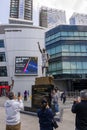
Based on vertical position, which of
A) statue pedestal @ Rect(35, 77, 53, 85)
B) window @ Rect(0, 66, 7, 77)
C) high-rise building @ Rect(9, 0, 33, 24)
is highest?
high-rise building @ Rect(9, 0, 33, 24)

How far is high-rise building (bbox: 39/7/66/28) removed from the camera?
458ft

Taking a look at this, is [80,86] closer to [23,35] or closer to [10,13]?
[23,35]

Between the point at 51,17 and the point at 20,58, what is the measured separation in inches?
3829

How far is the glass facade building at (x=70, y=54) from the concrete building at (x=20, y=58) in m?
4.29

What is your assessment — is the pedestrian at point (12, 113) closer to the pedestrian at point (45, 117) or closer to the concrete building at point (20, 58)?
the pedestrian at point (45, 117)

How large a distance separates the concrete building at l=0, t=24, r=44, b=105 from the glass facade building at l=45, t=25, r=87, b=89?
429cm

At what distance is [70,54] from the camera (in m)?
50.2

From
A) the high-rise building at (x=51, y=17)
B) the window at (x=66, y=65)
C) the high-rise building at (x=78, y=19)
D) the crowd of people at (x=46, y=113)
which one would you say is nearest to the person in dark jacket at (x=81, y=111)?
the crowd of people at (x=46, y=113)

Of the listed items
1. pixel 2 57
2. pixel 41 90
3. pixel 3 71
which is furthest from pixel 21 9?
pixel 41 90

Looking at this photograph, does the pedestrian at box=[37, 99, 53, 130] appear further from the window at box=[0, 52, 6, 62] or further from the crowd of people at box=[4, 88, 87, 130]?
Answer: the window at box=[0, 52, 6, 62]

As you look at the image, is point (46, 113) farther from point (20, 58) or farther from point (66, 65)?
point (66, 65)

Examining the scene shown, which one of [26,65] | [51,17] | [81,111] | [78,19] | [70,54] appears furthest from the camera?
[51,17]

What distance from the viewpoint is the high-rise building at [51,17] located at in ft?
458

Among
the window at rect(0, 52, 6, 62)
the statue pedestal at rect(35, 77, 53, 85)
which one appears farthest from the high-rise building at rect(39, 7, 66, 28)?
the statue pedestal at rect(35, 77, 53, 85)
